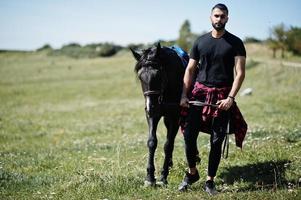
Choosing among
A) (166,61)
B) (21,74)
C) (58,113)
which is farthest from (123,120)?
(21,74)

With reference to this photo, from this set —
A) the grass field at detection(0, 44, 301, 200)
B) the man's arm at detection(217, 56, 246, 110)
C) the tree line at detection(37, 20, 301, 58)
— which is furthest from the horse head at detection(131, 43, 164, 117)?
the tree line at detection(37, 20, 301, 58)

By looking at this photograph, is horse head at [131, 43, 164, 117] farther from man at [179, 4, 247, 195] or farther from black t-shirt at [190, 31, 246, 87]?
black t-shirt at [190, 31, 246, 87]

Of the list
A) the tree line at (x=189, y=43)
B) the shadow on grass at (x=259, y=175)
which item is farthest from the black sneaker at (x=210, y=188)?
the tree line at (x=189, y=43)

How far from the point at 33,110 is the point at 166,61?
29310 mm

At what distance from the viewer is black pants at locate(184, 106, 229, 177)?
8.44 meters

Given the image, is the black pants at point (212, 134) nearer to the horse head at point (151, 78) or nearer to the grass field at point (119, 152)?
the grass field at point (119, 152)

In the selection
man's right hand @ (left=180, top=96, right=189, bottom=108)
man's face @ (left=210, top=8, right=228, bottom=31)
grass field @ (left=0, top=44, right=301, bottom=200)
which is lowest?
grass field @ (left=0, top=44, right=301, bottom=200)

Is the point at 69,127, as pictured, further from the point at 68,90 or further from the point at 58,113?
the point at 68,90

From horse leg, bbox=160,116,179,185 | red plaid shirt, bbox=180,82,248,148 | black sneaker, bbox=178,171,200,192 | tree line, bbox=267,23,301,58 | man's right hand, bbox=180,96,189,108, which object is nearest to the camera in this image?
red plaid shirt, bbox=180,82,248,148

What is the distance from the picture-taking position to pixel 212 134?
8.55 meters

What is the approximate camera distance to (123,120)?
27562 millimetres

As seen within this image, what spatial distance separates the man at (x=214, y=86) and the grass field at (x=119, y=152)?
88cm

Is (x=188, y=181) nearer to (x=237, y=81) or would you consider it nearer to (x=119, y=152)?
(x=237, y=81)

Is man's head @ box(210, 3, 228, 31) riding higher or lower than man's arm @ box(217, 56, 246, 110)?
higher
